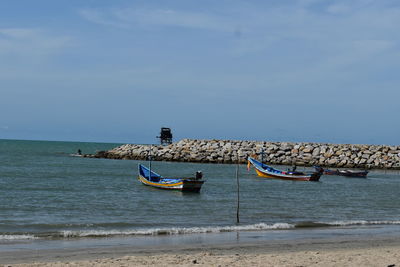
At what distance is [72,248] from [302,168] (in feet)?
179

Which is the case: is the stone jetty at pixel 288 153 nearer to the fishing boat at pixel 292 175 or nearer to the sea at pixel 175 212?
the fishing boat at pixel 292 175

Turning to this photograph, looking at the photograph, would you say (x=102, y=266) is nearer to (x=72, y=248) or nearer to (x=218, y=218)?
(x=72, y=248)

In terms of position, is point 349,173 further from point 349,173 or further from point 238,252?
point 238,252

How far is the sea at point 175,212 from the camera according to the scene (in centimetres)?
1973

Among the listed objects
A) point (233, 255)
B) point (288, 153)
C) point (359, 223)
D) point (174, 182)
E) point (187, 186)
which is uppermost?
point (288, 153)

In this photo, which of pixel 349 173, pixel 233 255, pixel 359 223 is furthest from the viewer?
pixel 349 173

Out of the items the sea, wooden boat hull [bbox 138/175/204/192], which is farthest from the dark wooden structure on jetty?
wooden boat hull [bbox 138/175/204/192]

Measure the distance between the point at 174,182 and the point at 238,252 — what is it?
21855mm

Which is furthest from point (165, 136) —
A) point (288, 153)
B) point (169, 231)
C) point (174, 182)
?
point (169, 231)

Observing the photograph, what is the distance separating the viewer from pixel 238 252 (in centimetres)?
1616

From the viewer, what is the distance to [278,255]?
1520cm

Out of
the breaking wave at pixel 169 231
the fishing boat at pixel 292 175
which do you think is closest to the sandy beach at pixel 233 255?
the breaking wave at pixel 169 231

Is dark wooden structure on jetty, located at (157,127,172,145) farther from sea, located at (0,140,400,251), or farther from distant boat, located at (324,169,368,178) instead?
sea, located at (0,140,400,251)

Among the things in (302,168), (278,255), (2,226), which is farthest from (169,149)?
(278,255)
